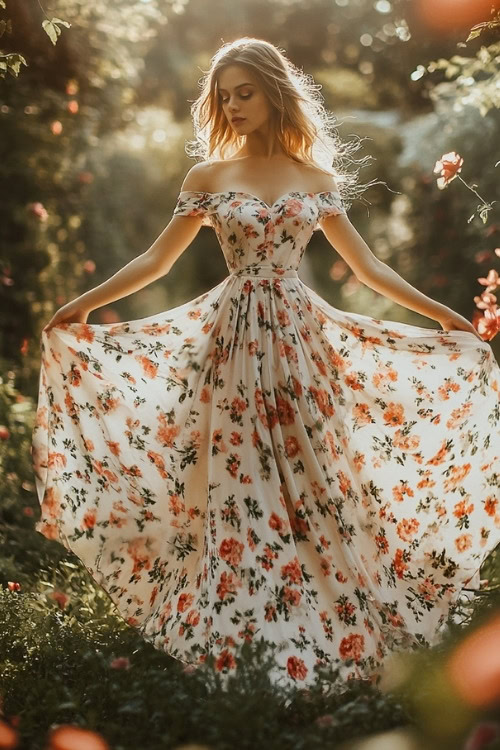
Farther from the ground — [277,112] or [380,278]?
[277,112]

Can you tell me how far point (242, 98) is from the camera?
3.82m

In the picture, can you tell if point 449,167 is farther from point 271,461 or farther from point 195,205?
point 271,461

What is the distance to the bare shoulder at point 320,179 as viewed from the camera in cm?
395

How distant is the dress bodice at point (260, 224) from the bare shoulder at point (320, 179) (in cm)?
6

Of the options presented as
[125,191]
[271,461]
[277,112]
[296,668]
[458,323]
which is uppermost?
[125,191]

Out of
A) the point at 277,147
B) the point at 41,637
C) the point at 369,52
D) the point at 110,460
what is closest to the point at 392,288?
the point at 277,147

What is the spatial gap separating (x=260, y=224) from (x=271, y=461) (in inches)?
36.6

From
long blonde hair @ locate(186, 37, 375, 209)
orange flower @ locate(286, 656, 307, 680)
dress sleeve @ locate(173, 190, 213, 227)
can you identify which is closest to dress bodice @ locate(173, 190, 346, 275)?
dress sleeve @ locate(173, 190, 213, 227)

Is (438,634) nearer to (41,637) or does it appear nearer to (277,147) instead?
(41,637)

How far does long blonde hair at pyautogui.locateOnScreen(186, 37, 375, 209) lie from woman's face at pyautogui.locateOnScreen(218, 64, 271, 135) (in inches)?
1.1

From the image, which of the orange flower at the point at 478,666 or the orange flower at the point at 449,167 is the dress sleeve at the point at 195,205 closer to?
the orange flower at the point at 449,167

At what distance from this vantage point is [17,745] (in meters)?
2.99

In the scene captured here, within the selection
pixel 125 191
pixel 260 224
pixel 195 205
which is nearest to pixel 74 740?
pixel 260 224

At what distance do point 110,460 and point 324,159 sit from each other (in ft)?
5.17
